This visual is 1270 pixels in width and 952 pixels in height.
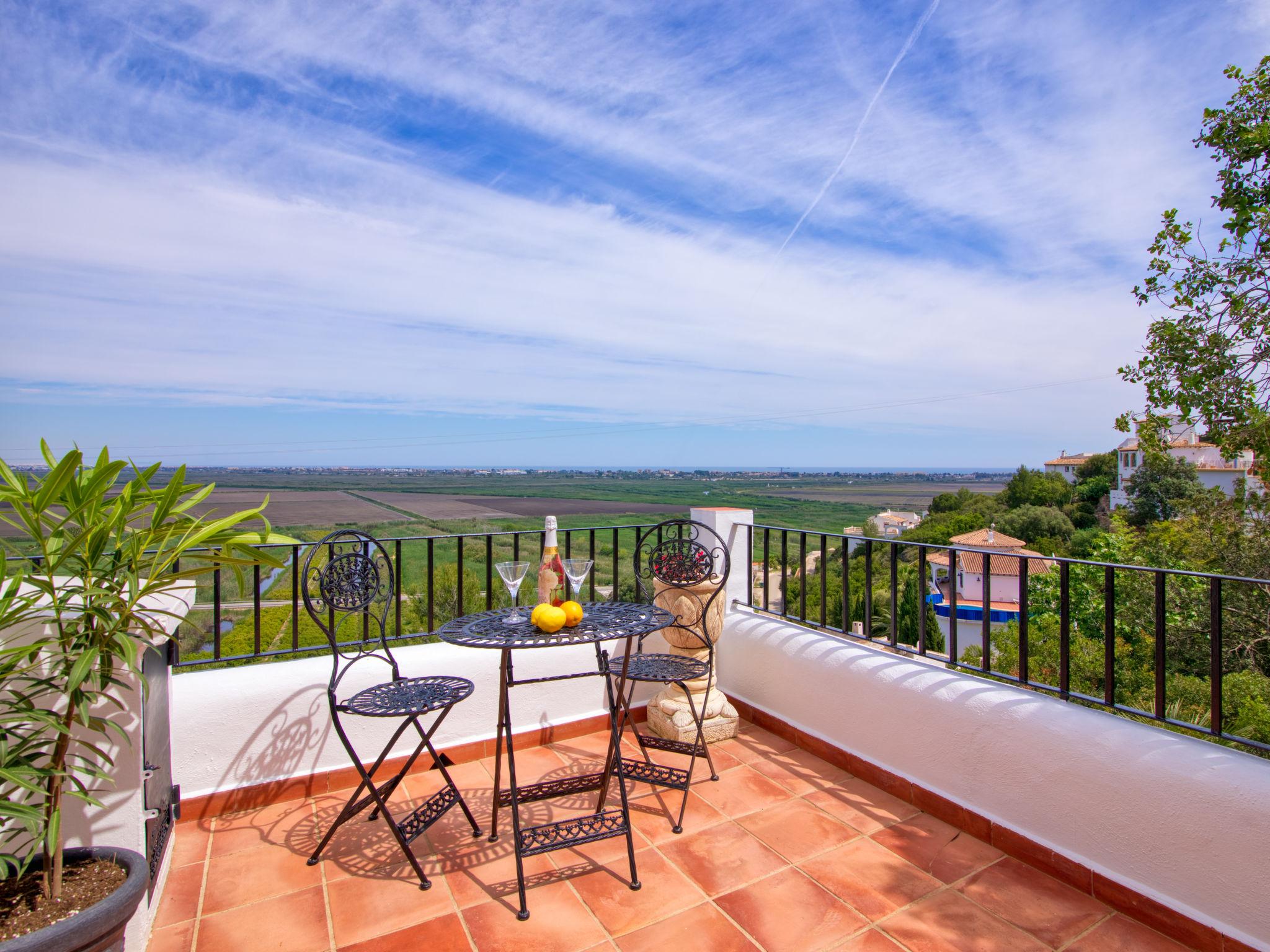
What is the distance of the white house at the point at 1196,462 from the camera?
11094 mm

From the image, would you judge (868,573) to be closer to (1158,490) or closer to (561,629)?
(561,629)

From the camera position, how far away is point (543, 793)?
92.7 inches

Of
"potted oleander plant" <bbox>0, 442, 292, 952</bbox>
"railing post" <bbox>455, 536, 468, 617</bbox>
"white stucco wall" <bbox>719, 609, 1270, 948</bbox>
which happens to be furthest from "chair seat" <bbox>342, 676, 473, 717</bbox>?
"white stucco wall" <bbox>719, 609, 1270, 948</bbox>

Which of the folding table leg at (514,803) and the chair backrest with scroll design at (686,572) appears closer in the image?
the folding table leg at (514,803)

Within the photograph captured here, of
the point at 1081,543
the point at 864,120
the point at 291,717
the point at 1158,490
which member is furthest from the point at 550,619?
the point at 1081,543

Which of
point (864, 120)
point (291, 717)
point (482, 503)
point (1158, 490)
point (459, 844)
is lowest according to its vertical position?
point (482, 503)

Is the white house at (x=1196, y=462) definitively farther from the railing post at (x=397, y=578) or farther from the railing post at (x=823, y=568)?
the railing post at (x=397, y=578)

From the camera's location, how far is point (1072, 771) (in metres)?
1.97

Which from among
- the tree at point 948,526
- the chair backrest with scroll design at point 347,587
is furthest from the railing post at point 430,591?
the tree at point 948,526

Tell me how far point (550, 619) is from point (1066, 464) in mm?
60476

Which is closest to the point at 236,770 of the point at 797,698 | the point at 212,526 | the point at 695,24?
the point at 212,526

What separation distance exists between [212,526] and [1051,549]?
36.5 m

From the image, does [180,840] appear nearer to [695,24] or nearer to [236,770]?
[236,770]

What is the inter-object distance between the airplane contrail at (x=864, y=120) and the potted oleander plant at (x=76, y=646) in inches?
268
